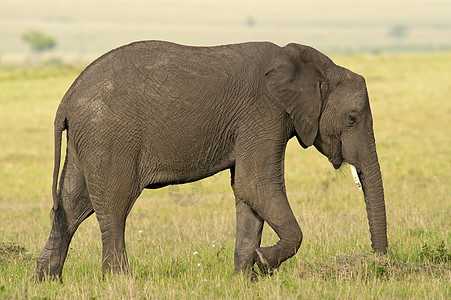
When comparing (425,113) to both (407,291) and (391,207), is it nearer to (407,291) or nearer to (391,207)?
(391,207)

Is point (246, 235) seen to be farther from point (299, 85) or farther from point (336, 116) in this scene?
point (299, 85)

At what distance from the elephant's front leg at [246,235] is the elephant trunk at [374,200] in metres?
1.22

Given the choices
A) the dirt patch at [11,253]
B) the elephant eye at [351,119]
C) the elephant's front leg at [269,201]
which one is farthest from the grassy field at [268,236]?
the elephant eye at [351,119]

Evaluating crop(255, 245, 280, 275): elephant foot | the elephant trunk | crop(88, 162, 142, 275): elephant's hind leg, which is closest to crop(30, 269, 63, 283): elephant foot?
crop(88, 162, 142, 275): elephant's hind leg

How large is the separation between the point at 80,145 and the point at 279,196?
7.02ft

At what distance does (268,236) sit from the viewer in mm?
10109

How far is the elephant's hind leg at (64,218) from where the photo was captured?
7.55 m

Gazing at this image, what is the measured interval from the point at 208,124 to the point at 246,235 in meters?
1.38

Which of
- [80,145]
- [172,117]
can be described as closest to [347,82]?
[172,117]

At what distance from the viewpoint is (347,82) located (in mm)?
7488

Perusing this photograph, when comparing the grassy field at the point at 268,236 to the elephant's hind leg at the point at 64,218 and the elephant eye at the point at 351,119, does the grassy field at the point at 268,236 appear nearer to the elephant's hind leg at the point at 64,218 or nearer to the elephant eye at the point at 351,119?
the elephant's hind leg at the point at 64,218

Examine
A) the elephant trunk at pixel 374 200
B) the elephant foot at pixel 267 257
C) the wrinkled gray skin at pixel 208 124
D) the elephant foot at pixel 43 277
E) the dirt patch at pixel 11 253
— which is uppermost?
the wrinkled gray skin at pixel 208 124

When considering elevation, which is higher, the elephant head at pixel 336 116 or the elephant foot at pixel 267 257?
the elephant head at pixel 336 116

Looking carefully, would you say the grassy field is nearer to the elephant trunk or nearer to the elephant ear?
the elephant trunk
